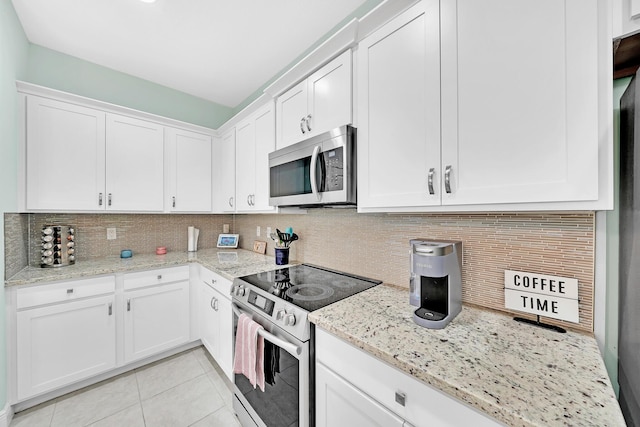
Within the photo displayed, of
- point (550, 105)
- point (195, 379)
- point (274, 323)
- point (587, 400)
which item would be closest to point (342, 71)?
point (550, 105)

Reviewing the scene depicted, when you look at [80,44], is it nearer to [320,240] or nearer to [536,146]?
[320,240]

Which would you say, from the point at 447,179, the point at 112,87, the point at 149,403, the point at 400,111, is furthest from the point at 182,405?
the point at 112,87

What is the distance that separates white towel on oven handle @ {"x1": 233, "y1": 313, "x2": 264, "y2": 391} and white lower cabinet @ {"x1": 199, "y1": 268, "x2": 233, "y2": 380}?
398 millimetres

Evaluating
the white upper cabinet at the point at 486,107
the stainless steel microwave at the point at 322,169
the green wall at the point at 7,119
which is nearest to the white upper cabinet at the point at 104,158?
the green wall at the point at 7,119

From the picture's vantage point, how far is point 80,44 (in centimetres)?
209

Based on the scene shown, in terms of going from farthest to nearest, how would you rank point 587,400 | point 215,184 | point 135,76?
point 215,184, point 135,76, point 587,400

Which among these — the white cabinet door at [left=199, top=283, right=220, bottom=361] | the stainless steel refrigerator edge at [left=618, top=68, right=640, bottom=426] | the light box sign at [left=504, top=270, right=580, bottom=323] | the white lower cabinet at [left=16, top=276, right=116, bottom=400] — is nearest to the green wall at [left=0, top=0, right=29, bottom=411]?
the white lower cabinet at [left=16, top=276, right=116, bottom=400]

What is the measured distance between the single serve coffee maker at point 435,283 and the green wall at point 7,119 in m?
2.46

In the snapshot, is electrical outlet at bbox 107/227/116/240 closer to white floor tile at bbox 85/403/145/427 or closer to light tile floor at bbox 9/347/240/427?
light tile floor at bbox 9/347/240/427

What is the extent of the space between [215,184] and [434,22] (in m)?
2.55

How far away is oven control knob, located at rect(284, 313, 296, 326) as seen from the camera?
115 centimetres

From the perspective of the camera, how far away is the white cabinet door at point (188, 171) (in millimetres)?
2600

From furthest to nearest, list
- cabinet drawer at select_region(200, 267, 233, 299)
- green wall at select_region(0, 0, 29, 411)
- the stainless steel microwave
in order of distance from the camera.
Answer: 1. cabinet drawer at select_region(200, 267, 233, 299)
2. green wall at select_region(0, 0, 29, 411)
3. the stainless steel microwave

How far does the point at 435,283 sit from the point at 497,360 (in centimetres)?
35
